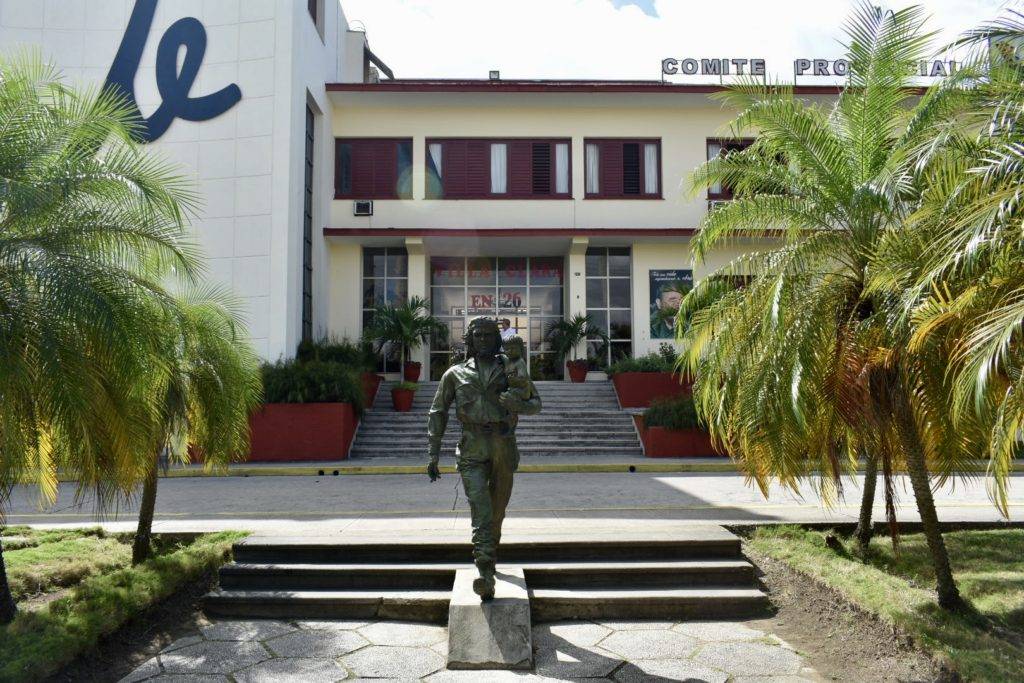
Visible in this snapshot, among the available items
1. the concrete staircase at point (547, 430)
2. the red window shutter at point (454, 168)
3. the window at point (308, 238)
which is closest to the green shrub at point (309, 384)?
the concrete staircase at point (547, 430)

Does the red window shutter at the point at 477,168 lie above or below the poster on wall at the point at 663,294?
above

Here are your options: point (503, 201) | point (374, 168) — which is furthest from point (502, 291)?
point (374, 168)

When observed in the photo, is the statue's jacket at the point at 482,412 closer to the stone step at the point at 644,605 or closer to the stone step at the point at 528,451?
the stone step at the point at 644,605

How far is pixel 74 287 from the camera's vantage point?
525 cm

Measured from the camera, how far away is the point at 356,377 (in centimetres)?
1738

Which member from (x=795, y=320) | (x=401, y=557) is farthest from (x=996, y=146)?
(x=401, y=557)

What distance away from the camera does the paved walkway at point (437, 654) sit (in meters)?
4.79

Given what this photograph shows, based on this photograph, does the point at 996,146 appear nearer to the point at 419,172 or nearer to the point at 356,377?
the point at 356,377

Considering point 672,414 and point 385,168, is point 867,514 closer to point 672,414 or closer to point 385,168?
point 672,414

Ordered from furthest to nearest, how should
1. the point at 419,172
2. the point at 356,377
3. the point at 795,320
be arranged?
the point at 419,172 → the point at 356,377 → the point at 795,320

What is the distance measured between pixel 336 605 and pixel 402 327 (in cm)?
1436

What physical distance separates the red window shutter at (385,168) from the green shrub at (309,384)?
6468 mm

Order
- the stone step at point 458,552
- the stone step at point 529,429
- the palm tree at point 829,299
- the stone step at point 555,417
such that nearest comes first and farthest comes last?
the palm tree at point 829,299 < the stone step at point 458,552 < the stone step at point 529,429 < the stone step at point 555,417

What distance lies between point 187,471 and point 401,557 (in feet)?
32.7
